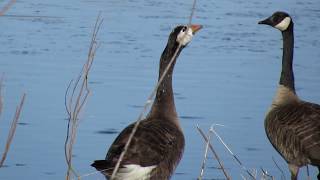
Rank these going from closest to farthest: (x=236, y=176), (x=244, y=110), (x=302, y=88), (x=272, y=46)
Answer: (x=236, y=176) → (x=244, y=110) → (x=302, y=88) → (x=272, y=46)

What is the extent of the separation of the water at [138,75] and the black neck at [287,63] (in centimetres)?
94

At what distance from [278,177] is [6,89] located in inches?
146

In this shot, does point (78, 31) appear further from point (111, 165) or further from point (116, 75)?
point (111, 165)

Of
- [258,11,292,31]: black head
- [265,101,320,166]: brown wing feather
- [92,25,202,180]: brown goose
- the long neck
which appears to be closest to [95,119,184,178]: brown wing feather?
[92,25,202,180]: brown goose

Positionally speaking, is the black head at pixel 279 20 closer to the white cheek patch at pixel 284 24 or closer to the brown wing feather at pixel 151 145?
the white cheek patch at pixel 284 24

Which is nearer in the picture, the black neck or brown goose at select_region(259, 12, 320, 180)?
brown goose at select_region(259, 12, 320, 180)

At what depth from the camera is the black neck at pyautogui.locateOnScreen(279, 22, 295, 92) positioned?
790 centimetres

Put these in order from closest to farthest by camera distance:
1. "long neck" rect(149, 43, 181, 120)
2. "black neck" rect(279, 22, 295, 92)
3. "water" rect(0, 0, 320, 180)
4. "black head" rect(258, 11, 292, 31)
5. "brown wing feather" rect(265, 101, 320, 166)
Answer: "long neck" rect(149, 43, 181, 120) → "brown wing feather" rect(265, 101, 320, 166) → "black neck" rect(279, 22, 295, 92) → "black head" rect(258, 11, 292, 31) → "water" rect(0, 0, 320, 180)

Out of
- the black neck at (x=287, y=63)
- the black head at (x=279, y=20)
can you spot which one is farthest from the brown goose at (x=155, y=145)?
the black head at (x=279, y=20)

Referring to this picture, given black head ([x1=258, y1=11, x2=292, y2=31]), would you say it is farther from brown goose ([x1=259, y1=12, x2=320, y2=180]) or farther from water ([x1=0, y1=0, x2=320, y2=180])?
water ([x1=0, y1=0, x2=320, y2=180])

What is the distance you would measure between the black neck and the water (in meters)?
0.94

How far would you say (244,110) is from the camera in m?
9.80

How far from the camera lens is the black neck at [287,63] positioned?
790 cm

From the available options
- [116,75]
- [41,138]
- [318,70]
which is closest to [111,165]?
[41,138]
